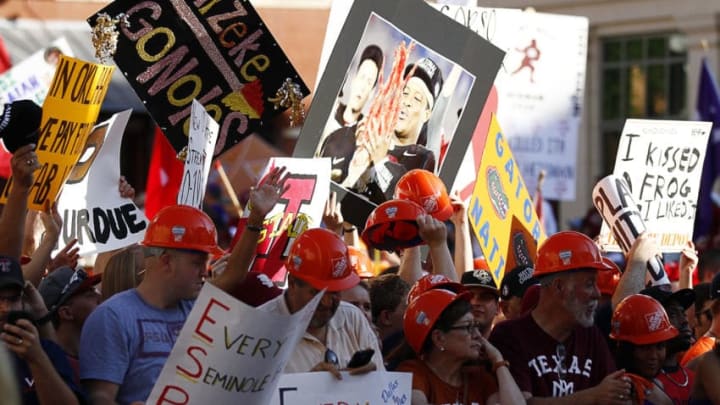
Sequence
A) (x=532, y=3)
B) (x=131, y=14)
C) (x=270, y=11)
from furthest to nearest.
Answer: (x=270, y=11)
(x=532, y=3)
(x=131, y=14)

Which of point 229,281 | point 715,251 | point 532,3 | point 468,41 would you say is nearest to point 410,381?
point 229,281

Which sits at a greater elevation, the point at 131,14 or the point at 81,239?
the point at 131,14

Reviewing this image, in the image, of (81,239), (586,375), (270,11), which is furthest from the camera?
(270,11)

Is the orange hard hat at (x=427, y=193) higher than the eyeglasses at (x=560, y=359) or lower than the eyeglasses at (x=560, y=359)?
higher

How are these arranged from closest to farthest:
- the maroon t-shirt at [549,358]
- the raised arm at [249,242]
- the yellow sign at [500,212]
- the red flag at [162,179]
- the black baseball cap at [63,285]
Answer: the raised arm at [249,242]
the black baseball cap at [63,285]
the maroon t-shirt at [549,358]
the yellow sign at [500,212]
the red flag at [162,179]

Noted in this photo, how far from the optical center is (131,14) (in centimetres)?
768

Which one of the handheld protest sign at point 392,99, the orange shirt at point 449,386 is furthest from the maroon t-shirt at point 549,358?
the handheld protest sign at point 392,99

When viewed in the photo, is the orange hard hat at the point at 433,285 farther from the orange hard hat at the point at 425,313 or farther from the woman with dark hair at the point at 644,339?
the woman with dark hair at the point at 644,339

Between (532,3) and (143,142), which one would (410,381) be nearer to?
(532,3)

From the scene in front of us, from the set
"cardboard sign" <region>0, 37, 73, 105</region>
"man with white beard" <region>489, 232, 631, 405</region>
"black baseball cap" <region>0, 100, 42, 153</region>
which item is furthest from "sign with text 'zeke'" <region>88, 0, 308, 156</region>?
"cardboard sign" <region>0, 37, 73, 105</region>

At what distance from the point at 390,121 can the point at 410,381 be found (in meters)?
2.77

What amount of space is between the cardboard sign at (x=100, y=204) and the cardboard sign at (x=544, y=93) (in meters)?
3.80

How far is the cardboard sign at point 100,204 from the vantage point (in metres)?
8.53

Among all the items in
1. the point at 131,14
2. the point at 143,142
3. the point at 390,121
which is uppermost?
the point at 131,14
